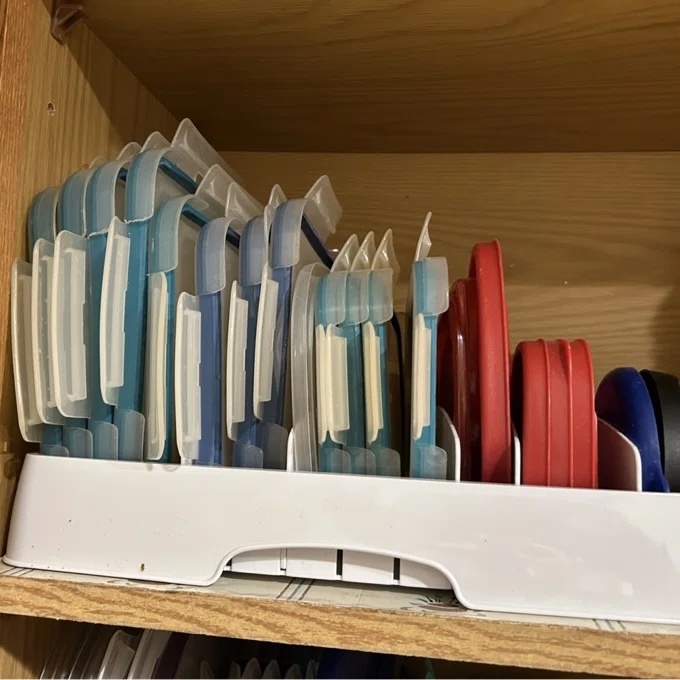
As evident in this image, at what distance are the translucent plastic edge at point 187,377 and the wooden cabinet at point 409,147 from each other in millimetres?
102

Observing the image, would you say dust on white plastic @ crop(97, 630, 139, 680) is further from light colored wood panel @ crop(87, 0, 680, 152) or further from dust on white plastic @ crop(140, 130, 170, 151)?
light colored wood panel @ crop(87, 0, 680, 152)

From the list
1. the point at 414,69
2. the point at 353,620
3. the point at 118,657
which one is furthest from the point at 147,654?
the point at 414,69

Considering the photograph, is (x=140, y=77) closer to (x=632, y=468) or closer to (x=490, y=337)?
(x=490, y=337)

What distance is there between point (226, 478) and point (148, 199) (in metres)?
0.21

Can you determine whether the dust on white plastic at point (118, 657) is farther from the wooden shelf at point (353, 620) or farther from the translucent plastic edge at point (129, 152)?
the translucent plastic edge at point (129, 152)

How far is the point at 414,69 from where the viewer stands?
673mm

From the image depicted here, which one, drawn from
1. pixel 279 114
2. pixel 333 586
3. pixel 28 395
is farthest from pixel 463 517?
pixel 279 114

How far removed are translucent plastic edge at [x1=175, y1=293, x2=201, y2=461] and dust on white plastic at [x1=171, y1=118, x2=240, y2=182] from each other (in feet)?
0.53

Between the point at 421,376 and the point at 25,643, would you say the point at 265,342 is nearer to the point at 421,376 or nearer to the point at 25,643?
the point at 421,376

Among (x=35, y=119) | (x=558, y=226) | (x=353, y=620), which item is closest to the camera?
(x=353, y=620)

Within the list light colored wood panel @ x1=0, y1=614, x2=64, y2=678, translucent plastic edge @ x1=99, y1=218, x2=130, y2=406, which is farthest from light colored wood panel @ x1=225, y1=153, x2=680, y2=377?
light colored wood panel @ x1=0, y1=614, x2=64, y2=678

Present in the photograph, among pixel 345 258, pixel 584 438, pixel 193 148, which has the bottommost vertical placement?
pixel 584 438

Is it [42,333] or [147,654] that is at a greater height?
[42,333]

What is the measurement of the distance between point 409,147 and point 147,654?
594 mm
